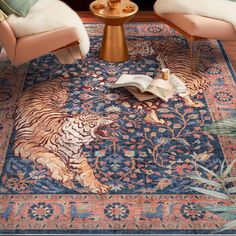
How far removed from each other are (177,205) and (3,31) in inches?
76.1

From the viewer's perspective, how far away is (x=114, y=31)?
14.4ft

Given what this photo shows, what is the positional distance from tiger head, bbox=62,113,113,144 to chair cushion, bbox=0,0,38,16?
1007 mm

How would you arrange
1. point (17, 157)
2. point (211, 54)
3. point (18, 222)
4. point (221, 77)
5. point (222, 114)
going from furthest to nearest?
point (211, 54)
point (221, 77)
point (222, 114)
point (17, 157)
point (18, 222)

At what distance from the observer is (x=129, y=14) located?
4.25 m

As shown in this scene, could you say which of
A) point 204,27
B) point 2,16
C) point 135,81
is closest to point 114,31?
point 135,81

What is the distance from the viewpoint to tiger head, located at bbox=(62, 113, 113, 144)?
3512 mm

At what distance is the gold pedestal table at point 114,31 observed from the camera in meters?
4.24

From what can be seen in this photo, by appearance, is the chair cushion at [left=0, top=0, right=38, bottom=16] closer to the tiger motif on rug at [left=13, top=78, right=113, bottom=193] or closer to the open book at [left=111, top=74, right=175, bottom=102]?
the tiger motif on rug at [left=13, top=78, right=113, bottom=193]

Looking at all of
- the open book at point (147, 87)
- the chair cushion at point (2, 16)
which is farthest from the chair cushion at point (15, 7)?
the open book at point (147, 87)

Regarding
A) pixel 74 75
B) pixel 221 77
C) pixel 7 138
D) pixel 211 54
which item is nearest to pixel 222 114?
pixel 221 77

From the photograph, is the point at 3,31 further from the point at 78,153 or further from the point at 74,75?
the point at 78,153

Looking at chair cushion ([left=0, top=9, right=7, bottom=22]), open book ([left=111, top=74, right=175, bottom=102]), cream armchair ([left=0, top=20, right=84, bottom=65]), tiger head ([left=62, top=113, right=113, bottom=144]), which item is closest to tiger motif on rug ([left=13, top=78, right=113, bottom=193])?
tiger head ([left=62, top=113, right=113, bottom=144])

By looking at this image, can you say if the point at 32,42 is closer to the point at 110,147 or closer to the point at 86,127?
the point at 86,127

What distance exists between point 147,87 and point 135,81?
0.11m
